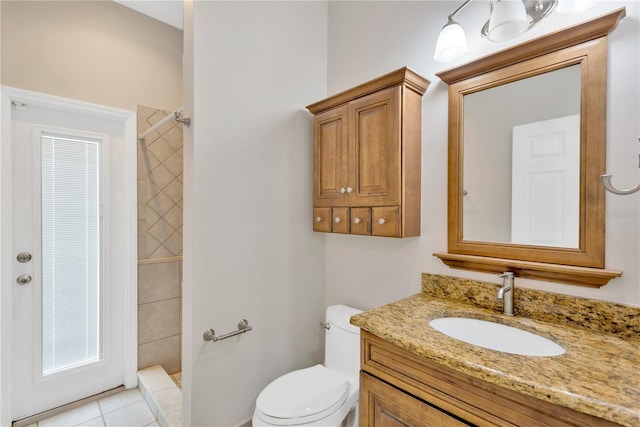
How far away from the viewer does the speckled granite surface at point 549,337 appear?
0.66 metres

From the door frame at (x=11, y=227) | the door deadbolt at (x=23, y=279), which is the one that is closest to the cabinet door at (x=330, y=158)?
the door frame at (x=11, y=227)

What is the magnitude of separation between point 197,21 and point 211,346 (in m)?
1.60

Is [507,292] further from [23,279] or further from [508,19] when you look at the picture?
[23,279]

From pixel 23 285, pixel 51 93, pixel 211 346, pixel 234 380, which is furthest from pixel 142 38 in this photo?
pixel 234 380

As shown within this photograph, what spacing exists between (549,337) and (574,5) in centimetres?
115

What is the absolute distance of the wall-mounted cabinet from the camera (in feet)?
4.65

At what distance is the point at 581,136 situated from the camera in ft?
3.48

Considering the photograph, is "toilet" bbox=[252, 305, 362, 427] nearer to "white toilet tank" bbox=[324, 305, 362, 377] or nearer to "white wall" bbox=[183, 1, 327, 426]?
"white toilet tank" bbox=[324, 305, 362, 377]

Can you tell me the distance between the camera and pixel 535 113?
1180mm

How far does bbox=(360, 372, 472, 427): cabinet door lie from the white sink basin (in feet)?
1.00

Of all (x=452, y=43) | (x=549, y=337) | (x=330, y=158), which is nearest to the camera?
(x=549, y=337)

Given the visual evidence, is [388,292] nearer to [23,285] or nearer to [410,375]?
[410,375]

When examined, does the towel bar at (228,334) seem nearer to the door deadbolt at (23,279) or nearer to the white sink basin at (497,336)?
the white sink basin at (497,336)

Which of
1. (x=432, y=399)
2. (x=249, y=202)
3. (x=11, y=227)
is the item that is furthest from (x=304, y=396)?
(x=11, y=227)
